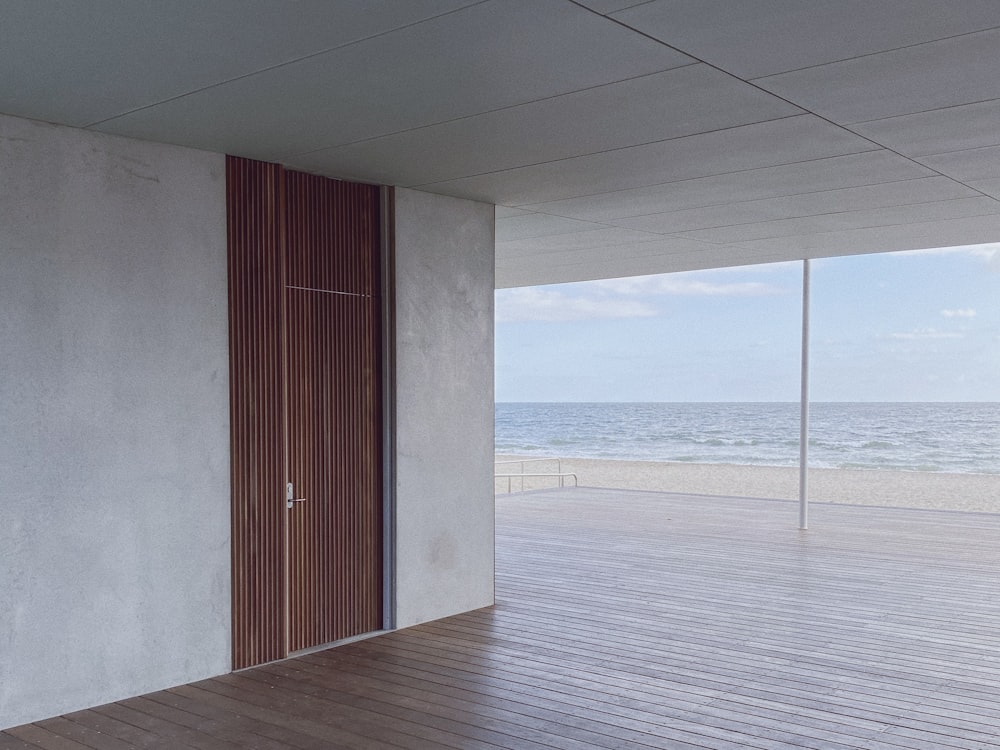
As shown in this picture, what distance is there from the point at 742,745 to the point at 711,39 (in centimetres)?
278

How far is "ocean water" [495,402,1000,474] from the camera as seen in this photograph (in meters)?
31.8

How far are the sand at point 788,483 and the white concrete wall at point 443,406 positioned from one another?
15.5 m

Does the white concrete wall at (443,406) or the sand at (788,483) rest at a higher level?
the white concrete wall at (443,406)

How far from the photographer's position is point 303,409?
5.50 m

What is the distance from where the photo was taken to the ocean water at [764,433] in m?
31.8

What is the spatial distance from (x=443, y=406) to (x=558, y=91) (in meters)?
2.79

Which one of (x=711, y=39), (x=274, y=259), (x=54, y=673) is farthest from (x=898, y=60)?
(x=54, y=673)

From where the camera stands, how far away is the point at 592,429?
1532 inches

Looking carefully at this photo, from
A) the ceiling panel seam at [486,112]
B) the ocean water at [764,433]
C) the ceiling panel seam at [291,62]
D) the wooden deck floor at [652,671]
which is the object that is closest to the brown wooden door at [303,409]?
the wooden deck floor at [652,671]

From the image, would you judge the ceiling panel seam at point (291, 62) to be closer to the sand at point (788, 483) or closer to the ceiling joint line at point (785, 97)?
the ceiling joint line at point (785, 97)

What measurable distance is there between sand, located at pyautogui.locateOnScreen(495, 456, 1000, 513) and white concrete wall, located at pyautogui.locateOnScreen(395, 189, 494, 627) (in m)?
15.5

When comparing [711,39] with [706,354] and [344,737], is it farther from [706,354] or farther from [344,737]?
[706,354]

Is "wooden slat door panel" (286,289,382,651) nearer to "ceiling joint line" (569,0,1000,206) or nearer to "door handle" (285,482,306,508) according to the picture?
"door handle" (285,482,306,508)

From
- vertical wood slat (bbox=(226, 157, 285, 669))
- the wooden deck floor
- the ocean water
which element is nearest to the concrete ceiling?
vertical wood slat (bbox=(226, 157, 285, 669))
